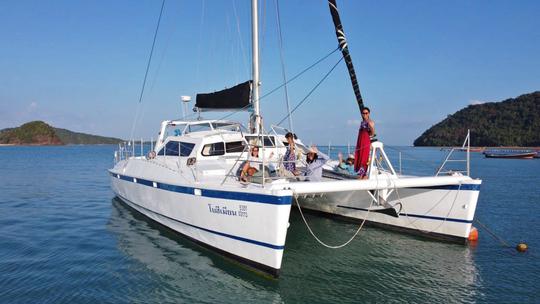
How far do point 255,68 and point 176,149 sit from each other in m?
2.97

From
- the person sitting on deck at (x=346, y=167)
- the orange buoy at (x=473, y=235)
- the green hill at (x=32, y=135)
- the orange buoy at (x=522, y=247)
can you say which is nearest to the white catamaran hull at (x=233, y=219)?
the person sitting on deck at (x=346, y=167)

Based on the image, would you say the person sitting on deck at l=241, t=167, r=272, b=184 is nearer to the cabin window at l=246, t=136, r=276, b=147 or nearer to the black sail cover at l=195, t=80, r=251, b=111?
the cabin window at l=246, t=136, r=276, b=147

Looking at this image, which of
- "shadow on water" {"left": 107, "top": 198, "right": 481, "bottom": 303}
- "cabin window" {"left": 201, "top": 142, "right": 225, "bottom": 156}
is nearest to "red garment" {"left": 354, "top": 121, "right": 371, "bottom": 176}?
"shadow on water" {"left": 107, "top": 198, "right": 481, "bottom": 303}

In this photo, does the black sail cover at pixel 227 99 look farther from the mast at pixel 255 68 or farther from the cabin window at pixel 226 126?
the cabin window at pixel 226 126

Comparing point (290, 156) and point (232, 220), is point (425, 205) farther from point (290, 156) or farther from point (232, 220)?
point (232, 220)

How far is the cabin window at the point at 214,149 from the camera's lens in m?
9.48

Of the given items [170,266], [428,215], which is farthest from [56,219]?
[428,215]

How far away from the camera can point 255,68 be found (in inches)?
398

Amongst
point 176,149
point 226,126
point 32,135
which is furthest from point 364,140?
point 32,135

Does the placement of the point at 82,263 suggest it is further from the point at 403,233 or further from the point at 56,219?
the point at 403,233

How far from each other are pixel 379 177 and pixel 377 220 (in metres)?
2.57

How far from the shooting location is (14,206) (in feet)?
42.5

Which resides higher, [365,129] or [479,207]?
[365,129]

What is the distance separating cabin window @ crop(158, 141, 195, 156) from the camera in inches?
383
